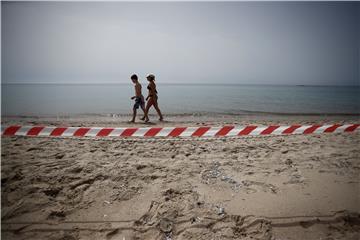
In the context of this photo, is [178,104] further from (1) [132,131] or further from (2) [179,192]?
(2) [179,192]

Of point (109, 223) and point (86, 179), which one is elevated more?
point (86, 179)

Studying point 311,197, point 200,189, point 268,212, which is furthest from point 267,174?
point 200,189

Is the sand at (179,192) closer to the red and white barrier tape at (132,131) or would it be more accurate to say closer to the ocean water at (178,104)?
the red and white barrier tape at (132,131)

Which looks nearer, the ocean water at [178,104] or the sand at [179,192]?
the sand at [179,192]

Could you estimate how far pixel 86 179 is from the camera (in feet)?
12.6

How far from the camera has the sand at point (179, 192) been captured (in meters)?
2.71

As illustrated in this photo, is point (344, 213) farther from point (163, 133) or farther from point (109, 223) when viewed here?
point (163, 133)

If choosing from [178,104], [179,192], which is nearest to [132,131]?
[179,192]

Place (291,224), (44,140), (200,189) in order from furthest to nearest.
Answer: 1. (44,140)
2. (200,189)
3. (291,224)

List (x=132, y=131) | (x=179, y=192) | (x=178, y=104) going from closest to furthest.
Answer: (x=179, y=192)
(x=132, y=131)
(x=178, y=104)

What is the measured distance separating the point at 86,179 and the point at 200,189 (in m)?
2.42

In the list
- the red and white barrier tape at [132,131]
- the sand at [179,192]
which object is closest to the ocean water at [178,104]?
the red and white barrier tape at [132,131]

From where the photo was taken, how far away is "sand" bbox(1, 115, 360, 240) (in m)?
2.71

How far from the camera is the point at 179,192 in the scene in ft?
11.4
